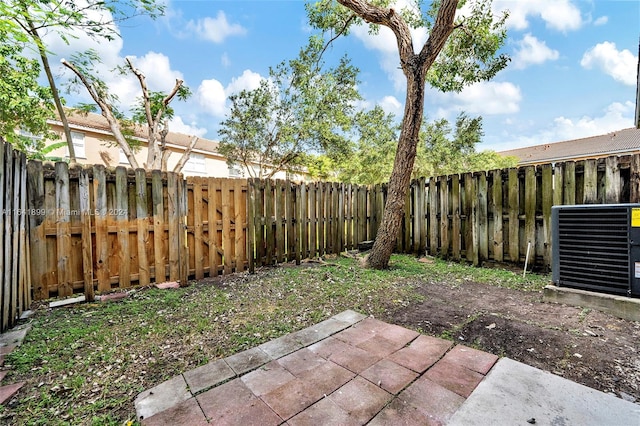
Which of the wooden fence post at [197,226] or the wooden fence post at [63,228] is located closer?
the wooden fence post at [63,228]

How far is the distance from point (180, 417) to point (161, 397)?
0.85 feet

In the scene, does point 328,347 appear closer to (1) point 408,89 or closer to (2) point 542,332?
(2) point 542,332

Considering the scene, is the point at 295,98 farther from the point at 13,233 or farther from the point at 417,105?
the point at 13,233

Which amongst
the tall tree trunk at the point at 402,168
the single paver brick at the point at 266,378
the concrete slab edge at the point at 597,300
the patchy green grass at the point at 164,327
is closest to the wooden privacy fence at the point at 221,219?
the patchy green grass at the point at 164,327

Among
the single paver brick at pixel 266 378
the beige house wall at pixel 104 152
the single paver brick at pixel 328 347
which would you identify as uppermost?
the beige house wall at pixel 104 152

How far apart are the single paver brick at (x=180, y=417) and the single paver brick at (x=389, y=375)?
99cm

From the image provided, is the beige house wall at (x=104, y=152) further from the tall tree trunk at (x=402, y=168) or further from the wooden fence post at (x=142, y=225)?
the tall tree trunk at (x=402, y=168)

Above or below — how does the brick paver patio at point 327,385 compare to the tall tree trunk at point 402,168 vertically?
below

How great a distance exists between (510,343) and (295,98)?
10.7 metres

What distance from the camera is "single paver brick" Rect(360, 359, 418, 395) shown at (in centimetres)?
162

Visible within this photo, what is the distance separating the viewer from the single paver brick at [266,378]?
63.9 inches

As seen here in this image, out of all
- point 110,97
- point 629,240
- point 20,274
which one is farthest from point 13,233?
point 110,97

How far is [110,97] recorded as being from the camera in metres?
9.66

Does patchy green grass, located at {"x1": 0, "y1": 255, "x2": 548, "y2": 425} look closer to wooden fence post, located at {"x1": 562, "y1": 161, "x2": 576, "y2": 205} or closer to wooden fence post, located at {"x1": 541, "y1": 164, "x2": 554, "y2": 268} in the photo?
wooden fence post, located at {"x1": 541, "y1": 164, "x2": 554, "y2": 268}
